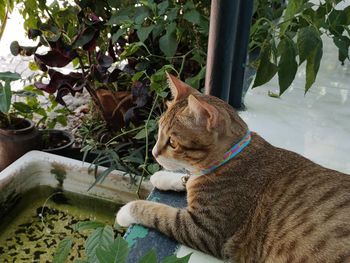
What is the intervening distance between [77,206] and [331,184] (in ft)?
3.64

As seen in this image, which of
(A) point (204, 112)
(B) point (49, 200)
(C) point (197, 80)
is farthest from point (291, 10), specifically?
(B) point (49, 200)

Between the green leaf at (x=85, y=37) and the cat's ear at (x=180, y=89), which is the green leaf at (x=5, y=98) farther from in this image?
the cat's ear at (x=180, y=89)

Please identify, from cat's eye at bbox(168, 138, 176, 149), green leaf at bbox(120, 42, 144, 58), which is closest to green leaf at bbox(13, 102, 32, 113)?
green leaf at bbox(120, 42, 144, 58)

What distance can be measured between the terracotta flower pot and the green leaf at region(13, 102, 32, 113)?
0.05m

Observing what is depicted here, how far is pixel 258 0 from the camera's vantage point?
1.78 m

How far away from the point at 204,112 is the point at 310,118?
870mm

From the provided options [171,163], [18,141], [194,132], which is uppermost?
[194,132]

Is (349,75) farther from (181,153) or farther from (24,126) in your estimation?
(24,126)

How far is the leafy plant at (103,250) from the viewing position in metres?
0.53

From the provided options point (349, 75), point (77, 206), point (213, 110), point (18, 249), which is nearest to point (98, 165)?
point (77, 206)

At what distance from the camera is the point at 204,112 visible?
3.21 feet

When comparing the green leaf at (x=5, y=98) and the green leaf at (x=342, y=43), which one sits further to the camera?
the green leaf at (x=342, y=43)

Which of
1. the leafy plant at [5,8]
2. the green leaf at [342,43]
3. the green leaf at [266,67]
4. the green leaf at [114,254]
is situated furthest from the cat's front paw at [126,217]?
the leafy plant at [5,8]

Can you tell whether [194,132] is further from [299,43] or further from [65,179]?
[65,179]
